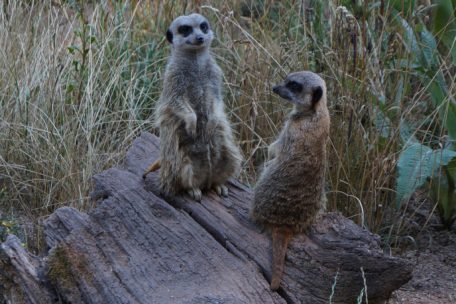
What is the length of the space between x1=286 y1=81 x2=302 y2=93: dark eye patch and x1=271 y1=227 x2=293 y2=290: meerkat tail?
56 centimetres

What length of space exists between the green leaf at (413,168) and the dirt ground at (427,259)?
0.26 meters

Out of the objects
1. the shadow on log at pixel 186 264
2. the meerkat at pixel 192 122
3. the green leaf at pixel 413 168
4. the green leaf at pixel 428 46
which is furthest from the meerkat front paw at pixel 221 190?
the green leaf at pixel 428 46

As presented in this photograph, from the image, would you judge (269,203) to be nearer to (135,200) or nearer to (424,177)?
(135,200)

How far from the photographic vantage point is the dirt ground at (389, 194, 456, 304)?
345 centimetres

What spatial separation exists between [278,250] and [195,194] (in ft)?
1.95

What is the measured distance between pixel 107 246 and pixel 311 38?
1839 mm

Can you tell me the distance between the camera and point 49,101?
457 centimetres

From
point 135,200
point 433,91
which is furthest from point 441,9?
point 135,200

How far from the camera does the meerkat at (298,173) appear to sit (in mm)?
2936

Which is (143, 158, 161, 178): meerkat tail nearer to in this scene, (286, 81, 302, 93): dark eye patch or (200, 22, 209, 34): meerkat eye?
(200, 22, 209, 34): meerkat eye

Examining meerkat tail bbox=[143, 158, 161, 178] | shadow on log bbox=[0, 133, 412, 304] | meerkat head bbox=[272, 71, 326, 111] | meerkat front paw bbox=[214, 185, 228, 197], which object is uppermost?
meerkat head bbox=[272, 71, 326, 111]

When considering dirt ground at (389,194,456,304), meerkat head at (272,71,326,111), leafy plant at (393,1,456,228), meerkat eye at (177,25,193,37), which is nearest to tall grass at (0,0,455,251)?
leafy plant at (393,1,456,228)

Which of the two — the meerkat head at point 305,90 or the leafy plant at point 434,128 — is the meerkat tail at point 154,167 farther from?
the leafy plant at point 434,128

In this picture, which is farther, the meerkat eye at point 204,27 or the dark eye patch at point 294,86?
the meerkat eye at point 204,27
